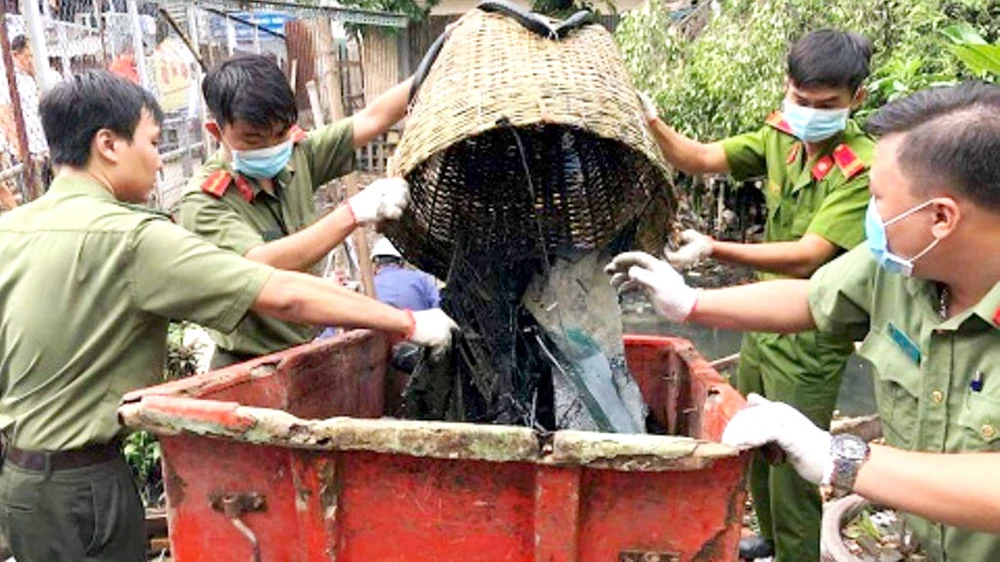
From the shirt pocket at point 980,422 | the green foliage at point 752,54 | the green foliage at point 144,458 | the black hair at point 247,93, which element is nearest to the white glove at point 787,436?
the shirt pocket at point 980,422

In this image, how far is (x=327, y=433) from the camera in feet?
5.33

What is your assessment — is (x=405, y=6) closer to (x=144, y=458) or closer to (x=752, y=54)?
(x=752, y=54)

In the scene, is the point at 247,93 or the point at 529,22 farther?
the point at 247,93

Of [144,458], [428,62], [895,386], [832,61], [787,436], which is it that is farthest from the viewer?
[144,458]

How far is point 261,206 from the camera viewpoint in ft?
9.45

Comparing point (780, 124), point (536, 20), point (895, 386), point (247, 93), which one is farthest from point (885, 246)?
point (247, 93)

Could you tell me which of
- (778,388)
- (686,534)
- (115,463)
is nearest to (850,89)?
(778,388)

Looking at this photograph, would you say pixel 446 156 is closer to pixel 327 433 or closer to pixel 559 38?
pixel 559 38

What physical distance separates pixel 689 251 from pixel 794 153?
0.69m

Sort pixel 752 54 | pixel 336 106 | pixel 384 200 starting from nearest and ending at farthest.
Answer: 1. pixel 384 200
2. pixel 336 106
3. pixel 752 54

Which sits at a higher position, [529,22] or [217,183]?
[529,22]

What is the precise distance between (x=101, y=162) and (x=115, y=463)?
2.37ft

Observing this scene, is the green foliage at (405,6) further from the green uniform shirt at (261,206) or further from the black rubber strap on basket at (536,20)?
the black rubber strap on basket at (536,20)

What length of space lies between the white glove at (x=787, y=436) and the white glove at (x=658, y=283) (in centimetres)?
63
